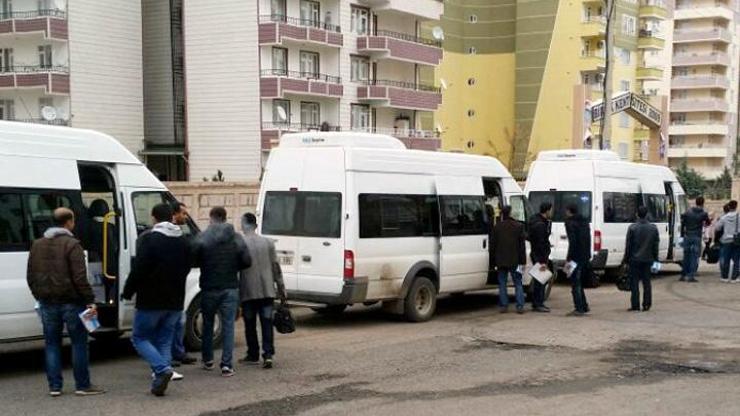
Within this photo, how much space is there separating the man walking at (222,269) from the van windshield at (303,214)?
113 inches

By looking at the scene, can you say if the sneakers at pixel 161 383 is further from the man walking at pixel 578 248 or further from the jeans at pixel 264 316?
the man walking at pixel 578 248

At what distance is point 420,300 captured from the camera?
42.2ft

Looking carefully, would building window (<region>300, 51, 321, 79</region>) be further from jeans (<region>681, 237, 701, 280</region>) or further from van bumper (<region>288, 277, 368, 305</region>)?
van bumper (<region>288, 277, 368, 305</region>)

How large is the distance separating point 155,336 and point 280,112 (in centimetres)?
3558

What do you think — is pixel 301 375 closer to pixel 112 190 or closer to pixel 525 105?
pixel 112 190

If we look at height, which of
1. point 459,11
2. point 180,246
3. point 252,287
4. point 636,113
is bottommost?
point 252,287

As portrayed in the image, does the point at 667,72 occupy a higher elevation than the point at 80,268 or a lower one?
higher

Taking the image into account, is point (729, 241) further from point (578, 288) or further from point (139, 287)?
point (139, 287)

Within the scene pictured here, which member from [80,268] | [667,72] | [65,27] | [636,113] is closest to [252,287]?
[80,268]

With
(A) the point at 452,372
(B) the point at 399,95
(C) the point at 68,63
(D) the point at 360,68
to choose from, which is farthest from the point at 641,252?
(D) the point at 360,68

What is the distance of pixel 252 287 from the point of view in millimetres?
9086

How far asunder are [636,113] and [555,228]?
17313 millimetres

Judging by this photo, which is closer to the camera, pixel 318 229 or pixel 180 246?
pixel 180 246

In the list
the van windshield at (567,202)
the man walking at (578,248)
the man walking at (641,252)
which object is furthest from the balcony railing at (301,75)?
the man walking at (641,252)
